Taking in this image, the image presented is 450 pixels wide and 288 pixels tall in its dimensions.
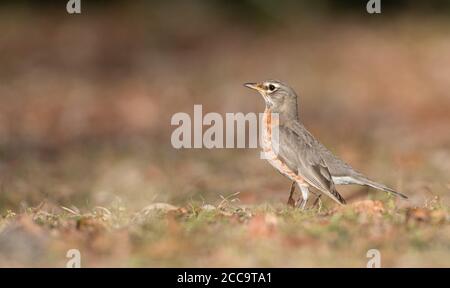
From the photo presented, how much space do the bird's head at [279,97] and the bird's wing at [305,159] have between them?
0.34m

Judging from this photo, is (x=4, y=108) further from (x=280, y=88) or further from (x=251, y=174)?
(x=280, y=88)

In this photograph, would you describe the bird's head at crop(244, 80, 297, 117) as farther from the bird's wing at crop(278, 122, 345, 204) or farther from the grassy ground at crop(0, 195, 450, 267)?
the grassy ground at crop(0, 195, 450, 267)

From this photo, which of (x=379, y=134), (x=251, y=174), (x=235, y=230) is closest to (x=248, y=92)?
(x=379, y=134)

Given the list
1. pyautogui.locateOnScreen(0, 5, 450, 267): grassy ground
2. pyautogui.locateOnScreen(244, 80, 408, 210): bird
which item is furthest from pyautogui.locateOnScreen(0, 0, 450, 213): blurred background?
pyautogui.locateOnScreen(244, 80, 408, 210): bird

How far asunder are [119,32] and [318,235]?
1662 centimetres

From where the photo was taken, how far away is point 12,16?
2377cm

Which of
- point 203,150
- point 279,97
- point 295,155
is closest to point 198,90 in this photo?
point 203,150

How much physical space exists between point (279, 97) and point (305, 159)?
2.93 feet

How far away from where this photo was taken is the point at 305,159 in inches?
348

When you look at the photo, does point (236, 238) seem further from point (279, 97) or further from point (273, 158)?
point (279, 97)

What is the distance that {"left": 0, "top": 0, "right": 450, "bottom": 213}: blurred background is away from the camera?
39.3 ft

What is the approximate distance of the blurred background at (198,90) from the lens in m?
12.0
